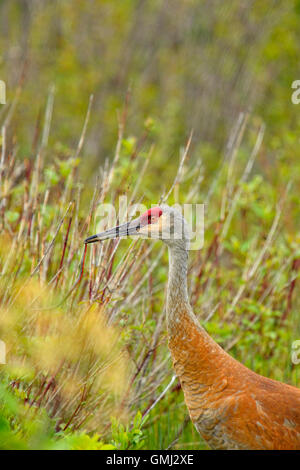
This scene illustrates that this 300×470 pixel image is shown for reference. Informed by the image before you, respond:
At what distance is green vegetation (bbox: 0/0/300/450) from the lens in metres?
3.24

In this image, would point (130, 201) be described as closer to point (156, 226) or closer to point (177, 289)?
point (156, 226)

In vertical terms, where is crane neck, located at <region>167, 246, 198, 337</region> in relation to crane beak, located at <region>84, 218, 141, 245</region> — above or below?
below

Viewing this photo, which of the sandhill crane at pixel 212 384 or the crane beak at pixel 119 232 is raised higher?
the crane beak at pixel 119 232

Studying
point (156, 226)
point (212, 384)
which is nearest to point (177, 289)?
point (156, 226)

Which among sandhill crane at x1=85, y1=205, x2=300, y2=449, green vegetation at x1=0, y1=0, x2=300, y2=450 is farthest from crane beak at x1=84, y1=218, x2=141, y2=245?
green vegetation at x1=0, y1=0, x2=300, y2=450

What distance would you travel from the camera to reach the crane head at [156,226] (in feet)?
10.7

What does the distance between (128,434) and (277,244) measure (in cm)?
321

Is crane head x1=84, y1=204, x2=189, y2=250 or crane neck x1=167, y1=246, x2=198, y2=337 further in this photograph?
crane neck x1=167, y1=246, x2=198, y2=337

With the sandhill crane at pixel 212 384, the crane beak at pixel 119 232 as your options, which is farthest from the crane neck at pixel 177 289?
the crane beak at pixel 119 232

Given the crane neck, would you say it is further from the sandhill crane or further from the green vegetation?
the green vegetation

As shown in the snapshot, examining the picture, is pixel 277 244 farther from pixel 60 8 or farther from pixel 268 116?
pixel 60 8

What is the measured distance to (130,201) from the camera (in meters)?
3.69

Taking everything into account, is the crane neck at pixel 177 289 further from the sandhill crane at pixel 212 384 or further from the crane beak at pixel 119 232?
the crane beak at pixel 119 232

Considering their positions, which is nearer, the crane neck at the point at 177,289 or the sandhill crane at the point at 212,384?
the sandhill crane at the point at 212,384
